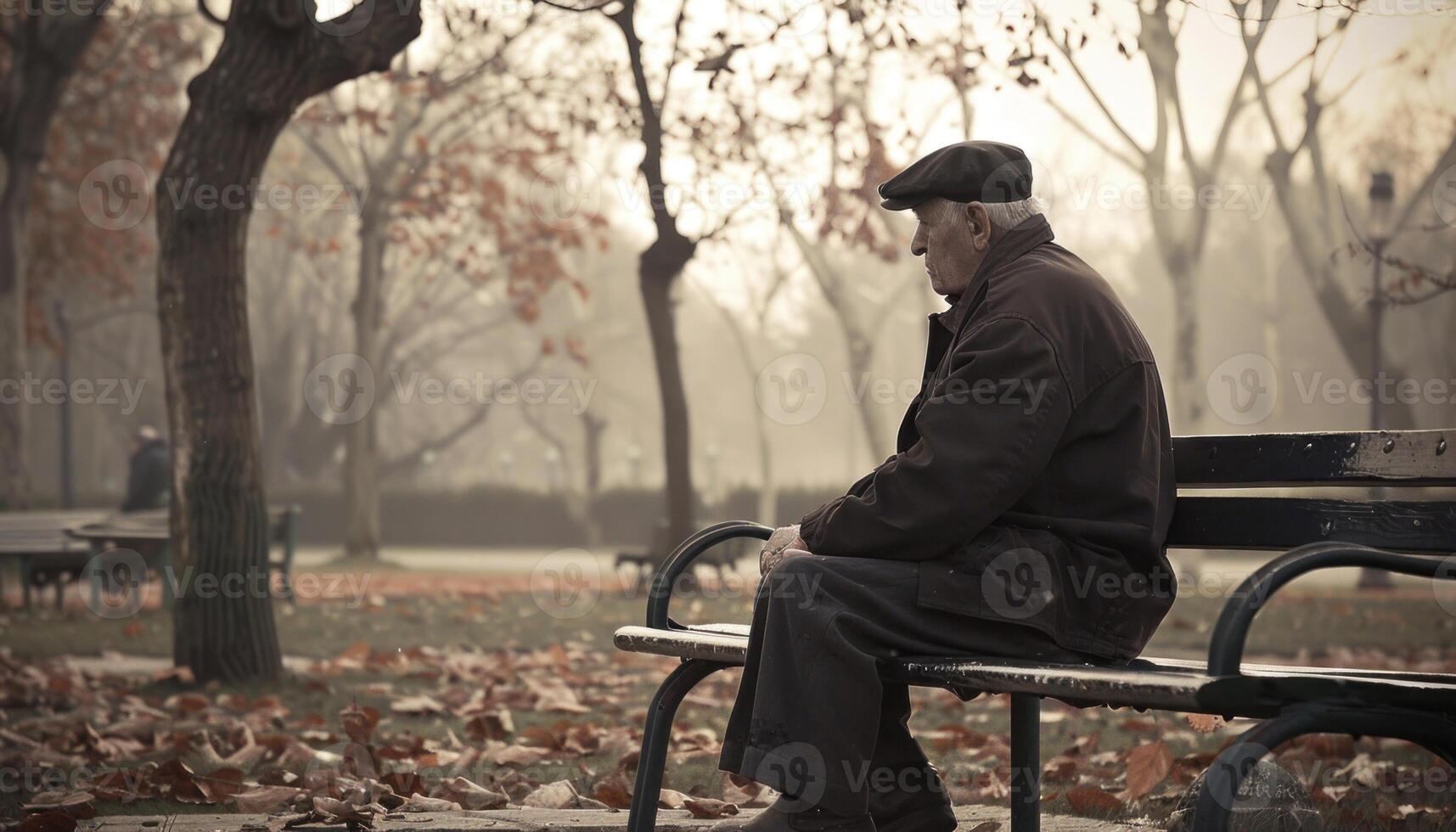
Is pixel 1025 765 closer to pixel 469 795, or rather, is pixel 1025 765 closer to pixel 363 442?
pixel 469 795

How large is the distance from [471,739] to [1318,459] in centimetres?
369

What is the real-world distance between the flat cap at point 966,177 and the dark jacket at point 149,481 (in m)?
14.8

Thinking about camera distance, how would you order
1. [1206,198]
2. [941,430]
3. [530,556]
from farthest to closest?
[530,556], [1206,198], [941,430]

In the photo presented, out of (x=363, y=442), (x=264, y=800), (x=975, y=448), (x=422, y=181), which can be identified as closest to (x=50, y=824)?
(x=264, y=800)

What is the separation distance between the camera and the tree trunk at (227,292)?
771 cm

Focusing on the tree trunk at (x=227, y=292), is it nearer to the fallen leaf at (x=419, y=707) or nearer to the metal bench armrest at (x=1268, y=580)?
the fallen leaf at (x=419, y=707)

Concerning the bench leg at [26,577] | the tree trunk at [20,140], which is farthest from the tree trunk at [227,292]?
the tree trunk at [20,140]

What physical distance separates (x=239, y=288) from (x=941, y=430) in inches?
228

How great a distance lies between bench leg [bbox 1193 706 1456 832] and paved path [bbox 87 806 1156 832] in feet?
5.33

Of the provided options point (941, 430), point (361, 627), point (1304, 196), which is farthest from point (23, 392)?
point (1304, 196)

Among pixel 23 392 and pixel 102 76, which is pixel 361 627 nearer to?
pixel 23 392

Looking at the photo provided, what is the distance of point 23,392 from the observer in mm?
17266

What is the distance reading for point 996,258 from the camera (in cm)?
344

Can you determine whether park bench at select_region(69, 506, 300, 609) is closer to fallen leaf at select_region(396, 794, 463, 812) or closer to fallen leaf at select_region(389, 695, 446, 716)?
fallen leaf at select_region(389, 695, 446, 716)
